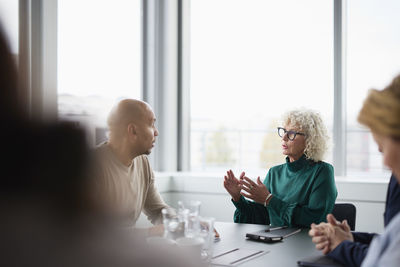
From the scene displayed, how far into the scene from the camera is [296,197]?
2.66 meters

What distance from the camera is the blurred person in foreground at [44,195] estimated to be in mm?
417

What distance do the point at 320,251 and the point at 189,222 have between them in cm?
56

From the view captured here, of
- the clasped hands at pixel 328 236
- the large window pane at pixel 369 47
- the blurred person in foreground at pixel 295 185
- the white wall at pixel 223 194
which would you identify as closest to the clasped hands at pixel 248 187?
the blurred person in foreground at pixel 295 185

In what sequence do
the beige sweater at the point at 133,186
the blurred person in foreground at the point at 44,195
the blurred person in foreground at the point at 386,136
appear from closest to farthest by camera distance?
the blurred person in foreground at the point at 44,195 < the blurred person in foreground at the point at 386,136 < the beige sweater at the point at 133,186

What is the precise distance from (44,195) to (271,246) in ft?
4.93

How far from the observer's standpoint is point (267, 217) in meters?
2.75

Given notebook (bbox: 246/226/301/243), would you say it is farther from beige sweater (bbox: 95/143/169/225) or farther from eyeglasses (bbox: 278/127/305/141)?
eyeglasses (bbox: 278/127/305/141)

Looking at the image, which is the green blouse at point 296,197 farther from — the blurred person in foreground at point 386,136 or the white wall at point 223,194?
the blurred person in foreground at point 386,136

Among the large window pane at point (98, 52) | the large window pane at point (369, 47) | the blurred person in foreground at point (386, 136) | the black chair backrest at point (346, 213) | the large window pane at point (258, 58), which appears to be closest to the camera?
the blurred person in foreground at point (386, 136)

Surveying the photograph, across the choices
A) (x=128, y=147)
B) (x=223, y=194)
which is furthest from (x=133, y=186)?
(x=223, y=194)

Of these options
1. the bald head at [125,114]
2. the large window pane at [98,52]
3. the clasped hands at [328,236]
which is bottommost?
the clasped hands at [328,236]

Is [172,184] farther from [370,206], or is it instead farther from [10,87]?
[10,87]

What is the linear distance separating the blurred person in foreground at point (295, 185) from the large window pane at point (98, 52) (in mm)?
971

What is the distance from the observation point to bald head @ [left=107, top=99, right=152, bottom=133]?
2234 mm
